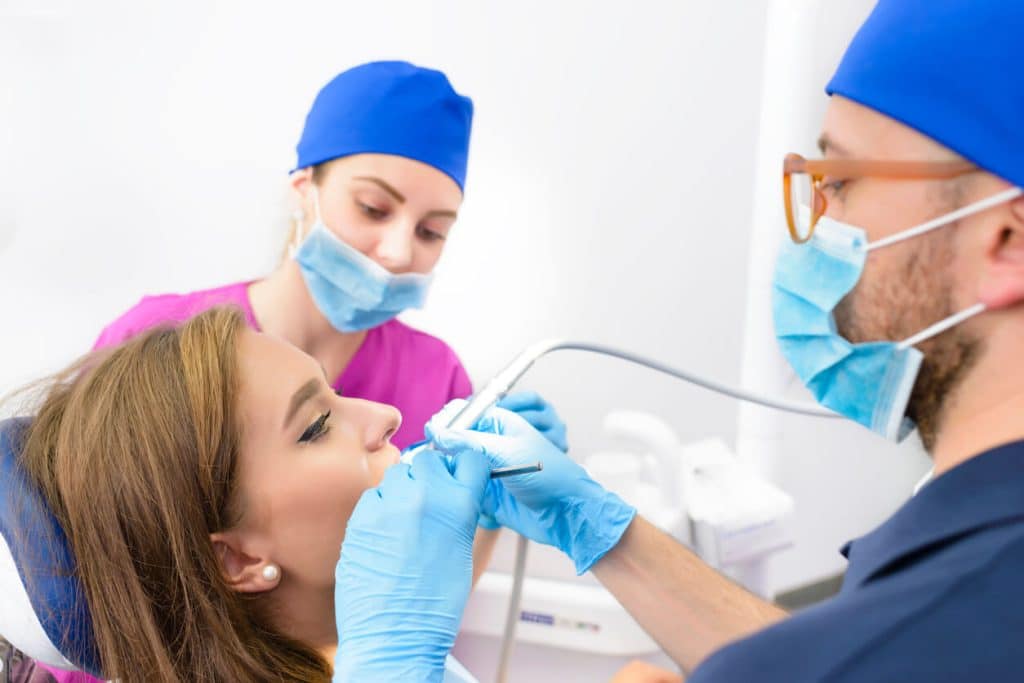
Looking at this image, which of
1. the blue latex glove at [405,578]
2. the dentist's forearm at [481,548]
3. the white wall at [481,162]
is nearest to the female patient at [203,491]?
the blue latex glove at [405,578]

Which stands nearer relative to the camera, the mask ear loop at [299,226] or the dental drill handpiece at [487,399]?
the dental drill handpiece at [487,399]

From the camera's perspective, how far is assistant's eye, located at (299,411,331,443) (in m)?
1.04

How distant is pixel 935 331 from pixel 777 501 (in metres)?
0.84

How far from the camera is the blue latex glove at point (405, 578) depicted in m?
0.89

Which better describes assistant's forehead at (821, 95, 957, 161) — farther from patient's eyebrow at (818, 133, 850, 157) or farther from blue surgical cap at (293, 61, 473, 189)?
blue surgical cap at (293, 61, 473, 189)

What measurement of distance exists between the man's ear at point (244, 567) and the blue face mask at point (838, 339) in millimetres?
730

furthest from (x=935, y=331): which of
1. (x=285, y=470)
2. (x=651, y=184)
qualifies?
(x=651, y=184)

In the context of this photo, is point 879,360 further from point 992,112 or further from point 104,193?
point 104,193

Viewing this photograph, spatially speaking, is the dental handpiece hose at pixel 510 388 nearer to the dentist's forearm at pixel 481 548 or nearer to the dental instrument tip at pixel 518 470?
the dental instrument tip at pixel 518 470

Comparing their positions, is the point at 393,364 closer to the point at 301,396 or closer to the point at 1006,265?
the point at 301,396

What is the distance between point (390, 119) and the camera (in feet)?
4.95

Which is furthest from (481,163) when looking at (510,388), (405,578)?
(405,578)

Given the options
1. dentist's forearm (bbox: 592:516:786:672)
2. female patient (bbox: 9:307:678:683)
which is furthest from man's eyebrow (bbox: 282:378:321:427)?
dentist's forearm (bbox: 592:516:786:672)

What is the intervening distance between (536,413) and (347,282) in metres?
0.51
